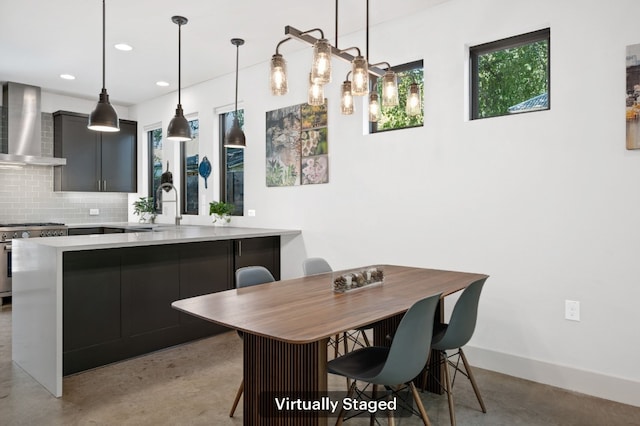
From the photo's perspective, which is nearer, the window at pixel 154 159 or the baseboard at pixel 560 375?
the baseboard at pixel 560 375

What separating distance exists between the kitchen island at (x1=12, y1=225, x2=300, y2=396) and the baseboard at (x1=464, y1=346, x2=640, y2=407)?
2.36 metres

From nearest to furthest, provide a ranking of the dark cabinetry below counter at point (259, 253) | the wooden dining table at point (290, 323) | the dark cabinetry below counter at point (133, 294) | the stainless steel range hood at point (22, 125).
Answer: the wooden dining table at point (290, 323) < the dark cabinetry below counter at point (133, 294) < the dark cabinetry below counter at point (259, 253) < the stainless steel range hood at point (22, 125)

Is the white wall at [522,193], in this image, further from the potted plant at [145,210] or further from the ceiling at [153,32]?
the potted plant at [145,210]

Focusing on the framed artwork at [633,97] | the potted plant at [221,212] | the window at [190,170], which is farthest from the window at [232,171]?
the framed artwork at [633,97]

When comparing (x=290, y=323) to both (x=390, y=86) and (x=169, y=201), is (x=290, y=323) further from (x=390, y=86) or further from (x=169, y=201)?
(x=169, y=201)

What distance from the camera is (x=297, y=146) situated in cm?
453

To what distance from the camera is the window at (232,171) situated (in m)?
5.32

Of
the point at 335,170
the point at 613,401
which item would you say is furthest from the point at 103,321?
the point at 613,401

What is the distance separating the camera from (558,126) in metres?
2.92

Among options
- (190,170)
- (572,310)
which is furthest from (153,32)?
(572,310)

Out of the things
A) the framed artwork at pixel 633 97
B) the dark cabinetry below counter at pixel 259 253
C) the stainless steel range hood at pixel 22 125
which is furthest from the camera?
the stainless steel range hood at pixel 22 125

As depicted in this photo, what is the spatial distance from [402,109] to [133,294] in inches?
111

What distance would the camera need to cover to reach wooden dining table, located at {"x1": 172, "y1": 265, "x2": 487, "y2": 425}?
166 cm

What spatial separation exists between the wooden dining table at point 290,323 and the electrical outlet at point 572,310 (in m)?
1.02
